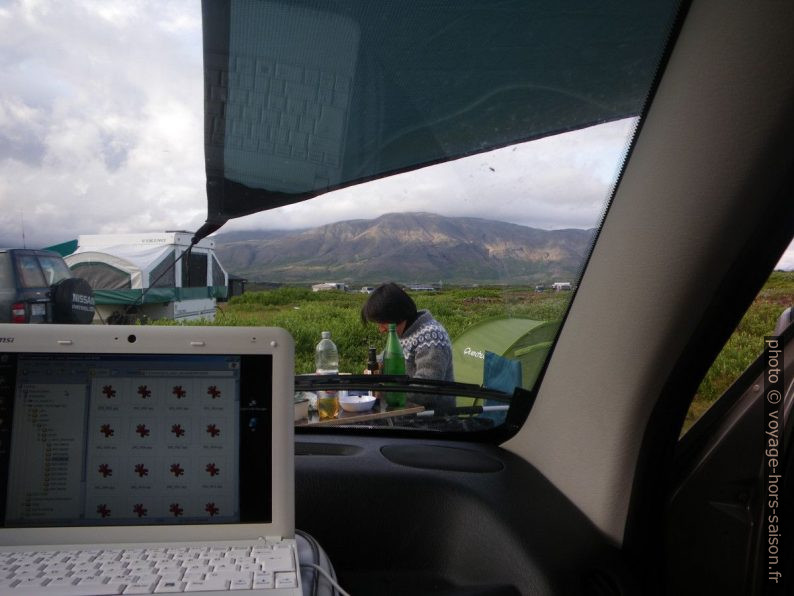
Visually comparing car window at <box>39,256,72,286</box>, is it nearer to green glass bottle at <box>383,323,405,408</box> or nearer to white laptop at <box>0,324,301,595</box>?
white laptop at <box>0,324,301,595</box>

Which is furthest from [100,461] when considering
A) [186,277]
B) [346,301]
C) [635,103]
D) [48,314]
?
[635,103]

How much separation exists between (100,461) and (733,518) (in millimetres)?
1501

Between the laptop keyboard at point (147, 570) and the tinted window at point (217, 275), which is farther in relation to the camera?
the tinted window at point (217, 275)

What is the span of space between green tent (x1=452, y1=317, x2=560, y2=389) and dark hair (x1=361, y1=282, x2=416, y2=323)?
205 millimetres

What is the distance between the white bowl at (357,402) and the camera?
2168mm

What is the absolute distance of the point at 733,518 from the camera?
1.46 m

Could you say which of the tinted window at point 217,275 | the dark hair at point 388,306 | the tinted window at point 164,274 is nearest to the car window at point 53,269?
the tinted window at point 164,274

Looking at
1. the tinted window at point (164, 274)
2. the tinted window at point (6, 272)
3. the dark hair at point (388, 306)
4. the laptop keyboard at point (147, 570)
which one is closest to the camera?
the laptop keyboard at point (147, 570)

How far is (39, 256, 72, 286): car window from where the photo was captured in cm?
172

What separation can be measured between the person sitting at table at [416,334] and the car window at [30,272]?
97 cm

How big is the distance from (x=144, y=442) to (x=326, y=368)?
0.83 meters

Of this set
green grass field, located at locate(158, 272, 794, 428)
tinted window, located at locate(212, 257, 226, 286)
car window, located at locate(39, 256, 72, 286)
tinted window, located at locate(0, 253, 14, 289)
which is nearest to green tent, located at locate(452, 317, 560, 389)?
green grass field, located at locate(158, 272, 794, 428)

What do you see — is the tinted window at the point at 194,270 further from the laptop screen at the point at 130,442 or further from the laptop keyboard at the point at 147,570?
the laptop keyboard at the point at 147,570

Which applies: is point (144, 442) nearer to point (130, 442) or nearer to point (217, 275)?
point (130, 442)
